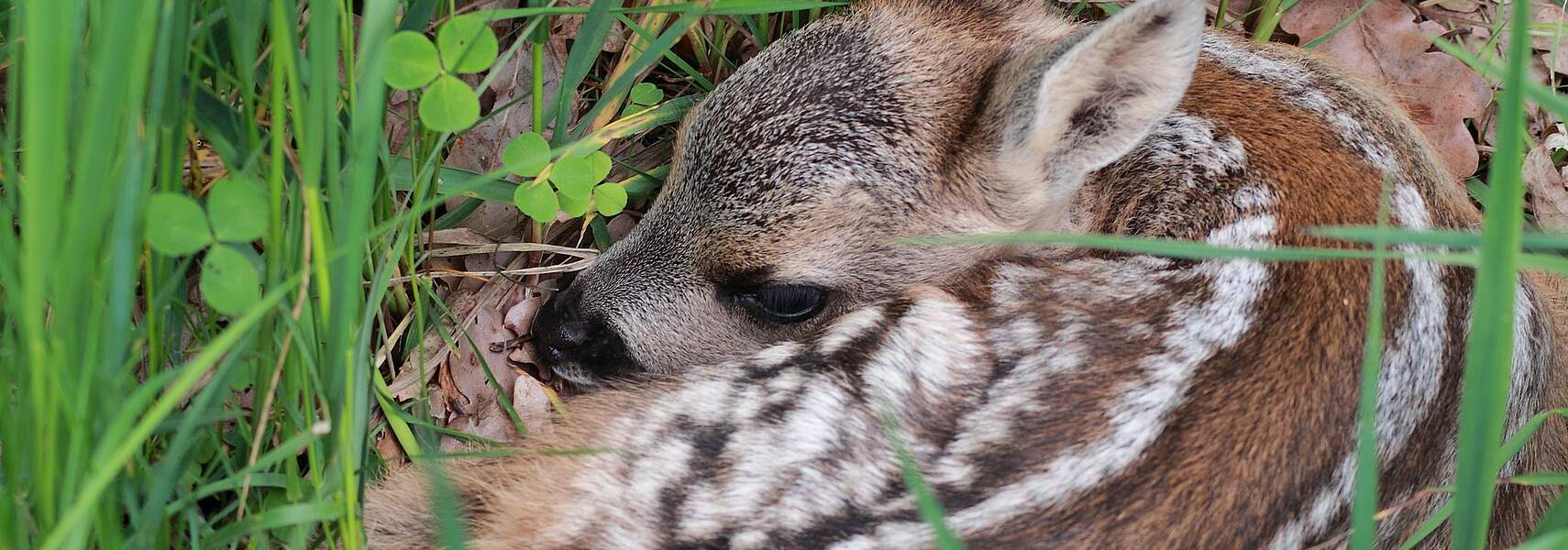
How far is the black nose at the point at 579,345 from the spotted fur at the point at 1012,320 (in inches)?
0.5

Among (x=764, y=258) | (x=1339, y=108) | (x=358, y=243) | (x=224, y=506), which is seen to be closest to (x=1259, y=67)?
(x=1339, y=108)

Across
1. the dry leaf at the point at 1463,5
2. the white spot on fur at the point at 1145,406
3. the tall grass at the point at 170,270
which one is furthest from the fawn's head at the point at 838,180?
the dry leaf at the point at 1463,5

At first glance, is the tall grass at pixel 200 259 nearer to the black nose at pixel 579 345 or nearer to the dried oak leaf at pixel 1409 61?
the black nose at pixel 579 345

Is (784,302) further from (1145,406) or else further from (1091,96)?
(1145,406)

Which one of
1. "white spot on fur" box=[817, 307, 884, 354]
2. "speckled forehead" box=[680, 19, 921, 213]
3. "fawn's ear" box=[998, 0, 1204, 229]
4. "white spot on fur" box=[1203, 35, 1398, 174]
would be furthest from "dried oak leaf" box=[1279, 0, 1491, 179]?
"white spot on fur" box=[817, 307, 884, 354]

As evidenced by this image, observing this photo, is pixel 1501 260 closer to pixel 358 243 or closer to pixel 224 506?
pixel 358 243

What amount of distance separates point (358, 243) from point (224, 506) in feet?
3.71

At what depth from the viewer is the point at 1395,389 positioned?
246cm

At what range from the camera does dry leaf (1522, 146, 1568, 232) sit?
4.03 metres

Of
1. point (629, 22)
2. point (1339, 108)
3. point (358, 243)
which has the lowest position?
point (1339, 108)

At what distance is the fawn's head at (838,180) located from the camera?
2.97 m

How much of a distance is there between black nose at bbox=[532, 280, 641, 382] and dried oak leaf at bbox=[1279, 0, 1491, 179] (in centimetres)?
243

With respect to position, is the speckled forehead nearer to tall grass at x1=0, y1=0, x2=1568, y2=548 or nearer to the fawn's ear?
the fawn's ear

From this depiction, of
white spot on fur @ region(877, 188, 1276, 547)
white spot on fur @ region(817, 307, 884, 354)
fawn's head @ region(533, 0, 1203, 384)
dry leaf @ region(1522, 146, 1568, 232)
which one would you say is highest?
fawn's head @ region(533, 0, 1203, 384)
